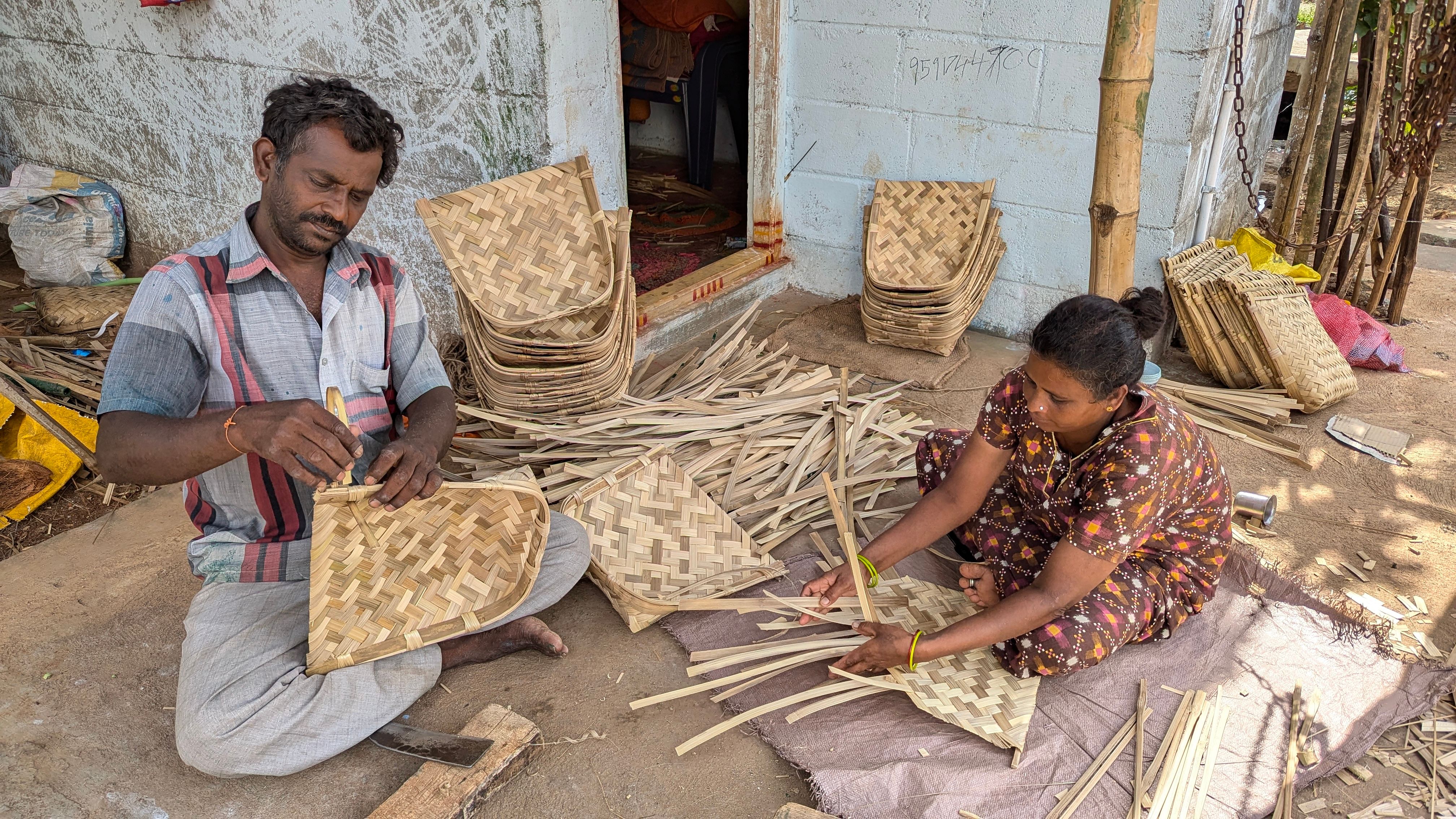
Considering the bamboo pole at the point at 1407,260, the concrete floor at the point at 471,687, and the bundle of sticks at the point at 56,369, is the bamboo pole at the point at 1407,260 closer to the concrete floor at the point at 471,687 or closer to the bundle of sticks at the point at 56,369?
the concrete floor at the point at 471,687

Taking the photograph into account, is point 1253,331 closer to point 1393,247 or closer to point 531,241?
point 1393,247

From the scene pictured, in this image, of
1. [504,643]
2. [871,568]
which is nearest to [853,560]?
[871,568]

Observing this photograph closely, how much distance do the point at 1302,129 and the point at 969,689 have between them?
352 cm

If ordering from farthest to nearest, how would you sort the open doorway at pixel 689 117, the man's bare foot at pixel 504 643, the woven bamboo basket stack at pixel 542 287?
the open doorway at pixel 689 117, the woven bamboo basket stack at pixel 542 287, the man's bare foot at pixel 504 643

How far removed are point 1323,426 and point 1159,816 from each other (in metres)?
2.23

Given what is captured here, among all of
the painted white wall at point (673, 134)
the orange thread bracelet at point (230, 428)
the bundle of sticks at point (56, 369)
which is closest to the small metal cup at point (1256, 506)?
the orange thread bracelet at point (230, 428)

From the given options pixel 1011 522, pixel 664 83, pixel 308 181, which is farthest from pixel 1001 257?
pixel 308 181

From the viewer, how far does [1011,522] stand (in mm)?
2500

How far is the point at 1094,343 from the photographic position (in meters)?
1.86

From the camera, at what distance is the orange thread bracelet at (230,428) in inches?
67.0

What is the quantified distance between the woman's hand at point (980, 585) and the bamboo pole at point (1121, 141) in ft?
3.15

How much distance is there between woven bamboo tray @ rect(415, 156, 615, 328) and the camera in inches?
123

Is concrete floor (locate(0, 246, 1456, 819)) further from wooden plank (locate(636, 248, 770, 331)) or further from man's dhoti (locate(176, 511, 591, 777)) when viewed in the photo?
wooden plank (locate(636, 248, 770, 331))

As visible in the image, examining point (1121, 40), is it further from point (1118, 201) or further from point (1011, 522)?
point (1011, 522)
